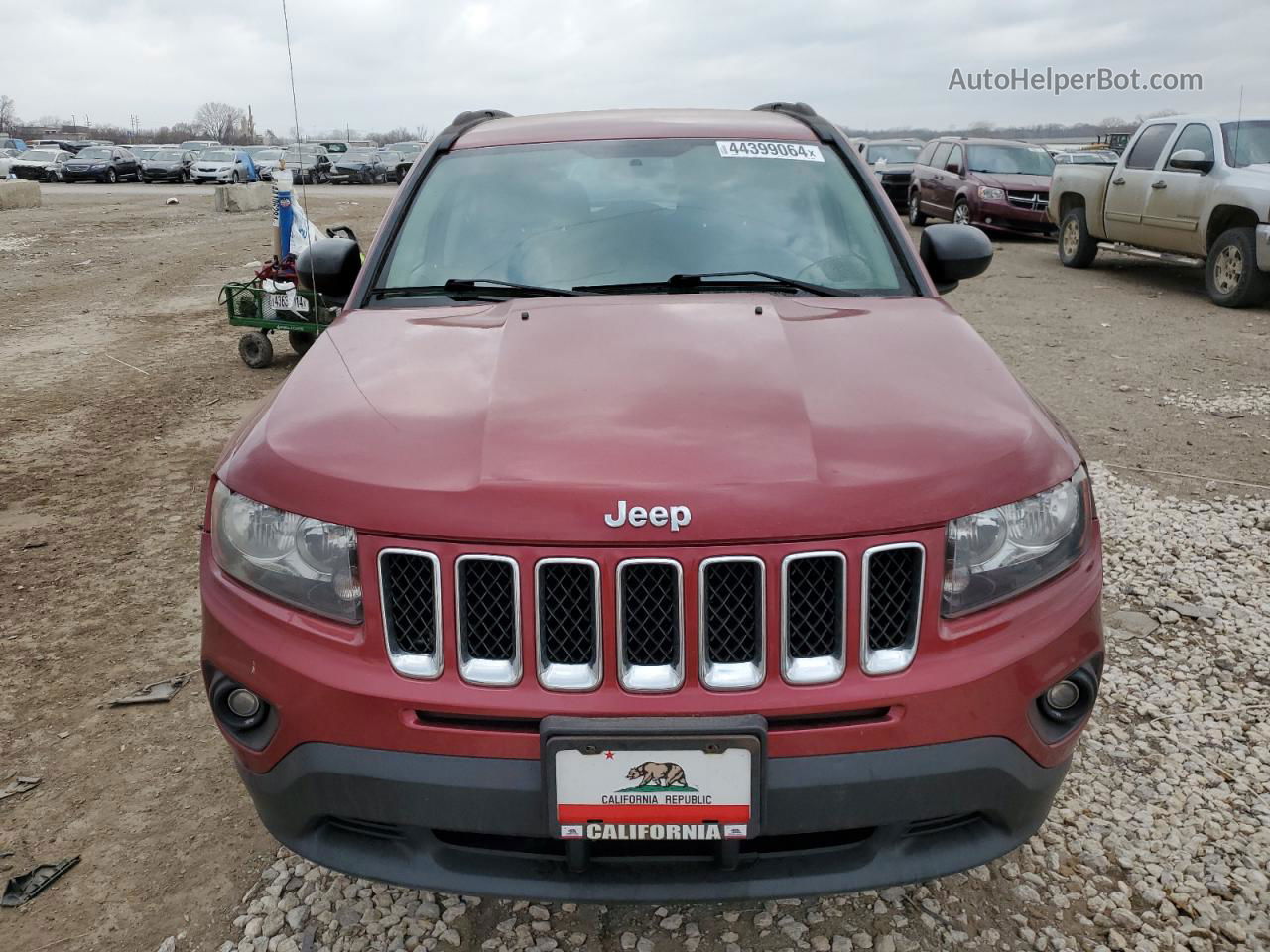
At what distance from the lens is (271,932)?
2.29 m

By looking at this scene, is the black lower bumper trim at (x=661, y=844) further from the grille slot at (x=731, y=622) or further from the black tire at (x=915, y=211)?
the black tire at (x=915, y=211)

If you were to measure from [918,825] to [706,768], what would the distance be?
459mm

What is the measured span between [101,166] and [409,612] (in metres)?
43.0

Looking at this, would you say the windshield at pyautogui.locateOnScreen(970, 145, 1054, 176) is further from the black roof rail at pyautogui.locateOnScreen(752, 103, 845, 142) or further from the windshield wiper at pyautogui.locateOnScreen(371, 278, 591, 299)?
the windshield wiper at pyautogui.locateOnScreen(371, 278, 591, 299)

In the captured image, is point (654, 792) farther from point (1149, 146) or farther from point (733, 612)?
point (1149, 146)

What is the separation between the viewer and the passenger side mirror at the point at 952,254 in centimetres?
Result: 332

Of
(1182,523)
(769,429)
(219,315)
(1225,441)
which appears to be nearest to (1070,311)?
(1225,441)

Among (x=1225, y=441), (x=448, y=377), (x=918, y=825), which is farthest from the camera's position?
(x=1225, y=441)

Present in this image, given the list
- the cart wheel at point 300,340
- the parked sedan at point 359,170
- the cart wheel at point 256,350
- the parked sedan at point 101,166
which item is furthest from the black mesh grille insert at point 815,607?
the parked sedan at point 101,166

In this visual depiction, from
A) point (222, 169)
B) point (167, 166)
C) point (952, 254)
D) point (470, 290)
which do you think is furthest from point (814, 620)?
point (167, 166)

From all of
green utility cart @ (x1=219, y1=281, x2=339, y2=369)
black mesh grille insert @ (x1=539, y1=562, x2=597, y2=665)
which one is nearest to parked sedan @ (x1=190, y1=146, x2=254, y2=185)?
green utility cart @ (x1=219, y1=281, x2=339, y2=369)

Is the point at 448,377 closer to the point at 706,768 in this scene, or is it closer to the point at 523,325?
the point at 523,325

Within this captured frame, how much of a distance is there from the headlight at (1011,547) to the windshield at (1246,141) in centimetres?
1010

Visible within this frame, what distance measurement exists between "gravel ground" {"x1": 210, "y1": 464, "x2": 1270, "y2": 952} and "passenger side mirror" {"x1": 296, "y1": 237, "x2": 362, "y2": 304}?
1798mm
